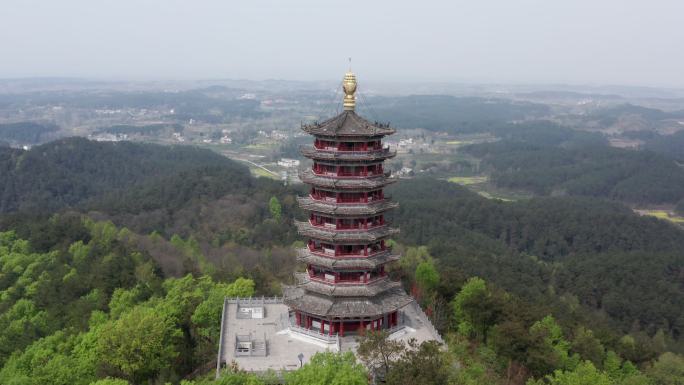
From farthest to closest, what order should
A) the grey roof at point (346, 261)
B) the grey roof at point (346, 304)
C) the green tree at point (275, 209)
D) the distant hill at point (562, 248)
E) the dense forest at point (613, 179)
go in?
the dense forest at point (613, 179) < the green tree at point (275, 209) < the distant hill at point (562, 248) < the grey roof at point (346, 261) < the grey roof at point (346, 304)

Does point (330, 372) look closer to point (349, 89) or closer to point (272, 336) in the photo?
point (272, 336)

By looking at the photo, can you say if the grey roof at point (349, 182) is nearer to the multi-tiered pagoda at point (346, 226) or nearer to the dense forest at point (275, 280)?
the multi-tiered pagoda at point (346, 226)

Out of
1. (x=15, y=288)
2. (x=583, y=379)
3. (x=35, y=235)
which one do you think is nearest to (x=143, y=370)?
(x=583, y=379)

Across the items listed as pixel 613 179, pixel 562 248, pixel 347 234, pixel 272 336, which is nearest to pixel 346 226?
pixel 347 234

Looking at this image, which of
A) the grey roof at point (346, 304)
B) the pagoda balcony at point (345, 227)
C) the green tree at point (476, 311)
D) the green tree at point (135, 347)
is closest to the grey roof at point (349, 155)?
the pagoda balcony at point (345, 227)

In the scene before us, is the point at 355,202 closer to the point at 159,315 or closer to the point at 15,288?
the point at 159,315

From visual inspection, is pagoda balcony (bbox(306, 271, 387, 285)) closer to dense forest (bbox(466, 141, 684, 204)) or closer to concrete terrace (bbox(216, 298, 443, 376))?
concrete terrace (bbox(216, 298, 443, 376))
